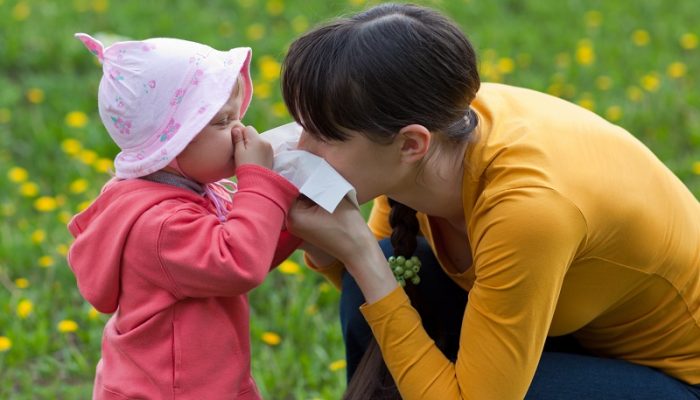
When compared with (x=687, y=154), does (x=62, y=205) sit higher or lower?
lower

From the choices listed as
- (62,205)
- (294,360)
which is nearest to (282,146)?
(294,360)

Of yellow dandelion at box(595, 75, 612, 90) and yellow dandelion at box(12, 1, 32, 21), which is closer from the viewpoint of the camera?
yellow dandelion at box(595, 75, 612, 90)

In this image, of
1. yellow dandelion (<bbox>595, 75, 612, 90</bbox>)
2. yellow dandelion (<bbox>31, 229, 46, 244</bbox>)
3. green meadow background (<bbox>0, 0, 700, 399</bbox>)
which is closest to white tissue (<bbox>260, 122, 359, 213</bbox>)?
green meadow background (<bbox>0, 0, 700, 399</bbox>)

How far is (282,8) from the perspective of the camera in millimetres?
A: 4980

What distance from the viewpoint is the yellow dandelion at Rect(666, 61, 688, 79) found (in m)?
4.13

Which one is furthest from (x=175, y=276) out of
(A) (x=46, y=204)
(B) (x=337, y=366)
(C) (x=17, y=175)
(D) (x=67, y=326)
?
(C) (x=17, y=175)

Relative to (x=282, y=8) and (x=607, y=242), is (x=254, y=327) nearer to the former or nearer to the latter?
(x=607, y=242)

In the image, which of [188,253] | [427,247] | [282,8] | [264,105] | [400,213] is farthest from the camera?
[282,8]

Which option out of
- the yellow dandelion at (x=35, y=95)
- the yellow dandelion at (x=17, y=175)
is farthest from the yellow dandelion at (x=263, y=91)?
the yellow dandelion at (x=17, y=175)

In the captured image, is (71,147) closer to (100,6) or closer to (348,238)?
(100,6)

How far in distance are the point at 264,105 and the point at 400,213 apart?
1826 millimetres

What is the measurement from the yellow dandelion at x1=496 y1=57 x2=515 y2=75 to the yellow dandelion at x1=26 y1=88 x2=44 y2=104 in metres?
1.81

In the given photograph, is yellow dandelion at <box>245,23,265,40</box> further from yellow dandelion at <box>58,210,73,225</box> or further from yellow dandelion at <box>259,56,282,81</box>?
yellow dandelion at <box>58,210,73,225</box>

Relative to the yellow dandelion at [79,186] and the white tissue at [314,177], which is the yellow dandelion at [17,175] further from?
the white tissue at [314,177]
